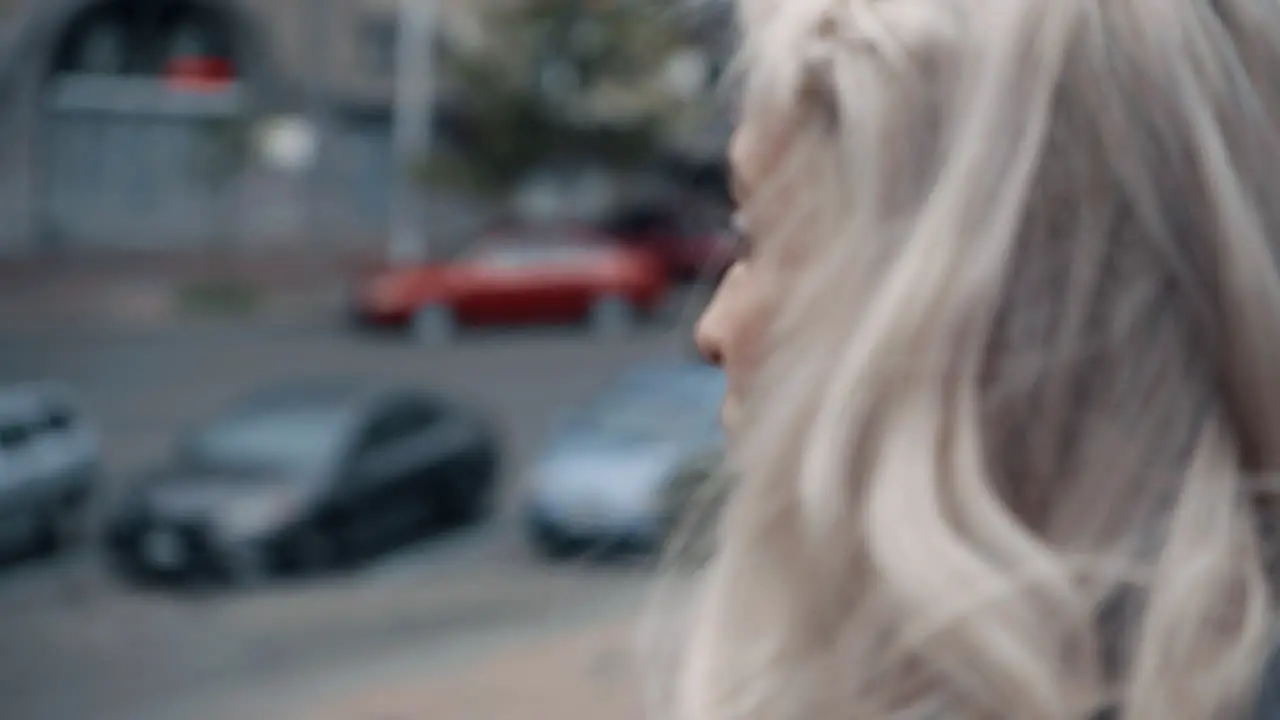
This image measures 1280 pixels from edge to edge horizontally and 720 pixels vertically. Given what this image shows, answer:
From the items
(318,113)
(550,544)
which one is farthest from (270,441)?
(318,113)

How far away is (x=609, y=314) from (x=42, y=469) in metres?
12.3

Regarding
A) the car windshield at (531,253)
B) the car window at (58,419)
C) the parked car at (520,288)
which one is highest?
the car windshield at (531,253)

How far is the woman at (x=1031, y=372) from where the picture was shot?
3.25 feet

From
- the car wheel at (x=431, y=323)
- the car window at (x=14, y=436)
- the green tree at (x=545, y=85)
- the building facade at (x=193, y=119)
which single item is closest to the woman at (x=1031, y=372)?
the car window at (x=14, y=436)

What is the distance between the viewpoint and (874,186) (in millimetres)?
1067

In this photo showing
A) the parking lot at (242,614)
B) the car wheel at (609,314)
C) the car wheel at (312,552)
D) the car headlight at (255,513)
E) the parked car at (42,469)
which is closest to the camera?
the parking lot at (242,614)

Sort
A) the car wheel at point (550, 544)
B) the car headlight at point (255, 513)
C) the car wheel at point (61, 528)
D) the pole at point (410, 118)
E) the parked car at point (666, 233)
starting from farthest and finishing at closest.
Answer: the parked car at point (666, 233) → the pole at point (410, 118) → the car wheel at point (550, 544) → the car wheel at point (61, 528) → the car headlight at point (255, 513)

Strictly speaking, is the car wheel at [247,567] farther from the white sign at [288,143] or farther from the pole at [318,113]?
the pole at [318,113]

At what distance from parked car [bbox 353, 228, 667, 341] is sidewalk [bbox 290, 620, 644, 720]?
12767 mm

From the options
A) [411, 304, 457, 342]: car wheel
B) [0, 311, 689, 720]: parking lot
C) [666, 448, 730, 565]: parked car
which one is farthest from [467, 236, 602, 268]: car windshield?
[666, 448, 730, 565]: parked car

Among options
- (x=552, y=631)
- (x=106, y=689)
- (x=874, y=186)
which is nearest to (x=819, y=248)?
(x=874, y=186)

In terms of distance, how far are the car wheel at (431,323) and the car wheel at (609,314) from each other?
208 centimetres

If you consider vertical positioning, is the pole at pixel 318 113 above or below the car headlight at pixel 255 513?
above

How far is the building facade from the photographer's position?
84.6 feet
